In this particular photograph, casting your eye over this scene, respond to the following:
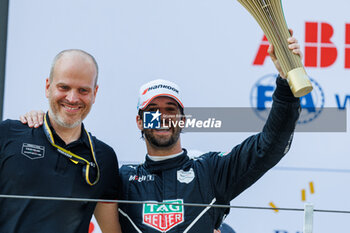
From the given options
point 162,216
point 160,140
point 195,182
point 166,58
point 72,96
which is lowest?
point 162,216

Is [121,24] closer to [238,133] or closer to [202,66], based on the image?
[202,66]

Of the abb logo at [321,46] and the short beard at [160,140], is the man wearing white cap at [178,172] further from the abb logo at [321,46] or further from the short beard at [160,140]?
the abb logo at [321,46]

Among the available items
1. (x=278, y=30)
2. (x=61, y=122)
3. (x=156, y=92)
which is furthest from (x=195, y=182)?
(x=278, y=30)

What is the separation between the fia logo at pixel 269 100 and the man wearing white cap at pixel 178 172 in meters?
0.41

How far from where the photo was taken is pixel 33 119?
1.57 m

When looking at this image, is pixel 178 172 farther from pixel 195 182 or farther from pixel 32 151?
pixel 32 151

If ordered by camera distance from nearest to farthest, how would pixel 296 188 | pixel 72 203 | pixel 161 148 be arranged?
pixel 72 203, pixel 161 148, pixel 296 188

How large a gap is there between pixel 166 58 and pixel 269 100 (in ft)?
1.45

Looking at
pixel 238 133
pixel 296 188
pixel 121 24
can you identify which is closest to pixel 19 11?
pixel 121 24

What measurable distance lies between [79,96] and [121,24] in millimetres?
567

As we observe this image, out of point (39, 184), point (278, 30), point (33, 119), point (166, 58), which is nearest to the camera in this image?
point (278, 30)

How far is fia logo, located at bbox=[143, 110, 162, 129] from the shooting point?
160 cm

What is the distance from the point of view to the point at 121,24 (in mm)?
2002

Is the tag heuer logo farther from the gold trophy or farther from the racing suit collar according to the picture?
the gold trophy
